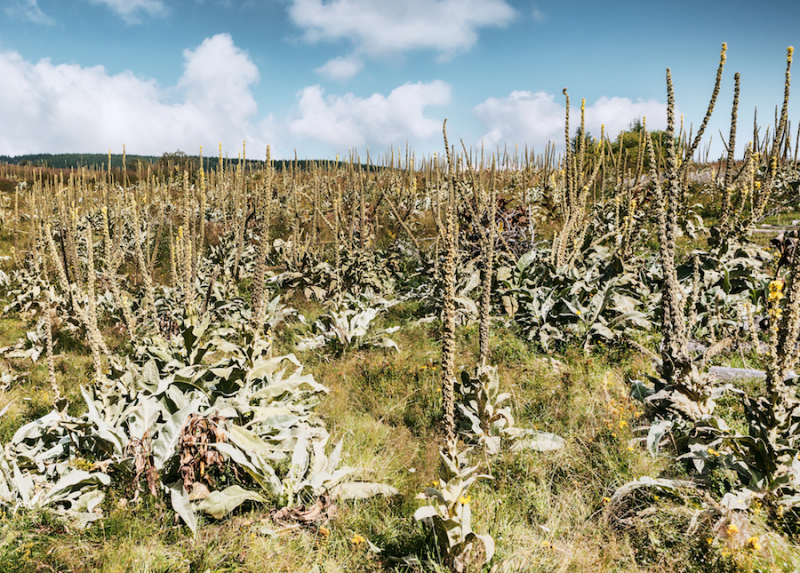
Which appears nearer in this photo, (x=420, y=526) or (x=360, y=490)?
(x=420, y=526)

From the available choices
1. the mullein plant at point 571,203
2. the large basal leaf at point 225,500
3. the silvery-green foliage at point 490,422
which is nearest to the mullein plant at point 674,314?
the silvery-green foliage at point 490,422

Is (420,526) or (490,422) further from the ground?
(490,422)

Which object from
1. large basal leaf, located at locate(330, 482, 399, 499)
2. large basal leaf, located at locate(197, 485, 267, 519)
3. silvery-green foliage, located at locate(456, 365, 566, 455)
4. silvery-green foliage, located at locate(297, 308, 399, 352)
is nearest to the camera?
large basal leaf, located at locate(197, 485, 267, 519)

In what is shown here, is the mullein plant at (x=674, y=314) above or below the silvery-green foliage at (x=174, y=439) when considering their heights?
above

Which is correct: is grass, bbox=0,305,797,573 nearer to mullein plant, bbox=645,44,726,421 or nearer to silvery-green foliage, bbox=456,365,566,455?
silvery-green foliage, bbox=456,365,566,455

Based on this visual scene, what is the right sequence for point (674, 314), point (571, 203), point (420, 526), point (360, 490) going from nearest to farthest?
point (420, 526), point (360, 490), point (674, 314), point (571, 203)

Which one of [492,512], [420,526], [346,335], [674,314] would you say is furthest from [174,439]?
[674,314]

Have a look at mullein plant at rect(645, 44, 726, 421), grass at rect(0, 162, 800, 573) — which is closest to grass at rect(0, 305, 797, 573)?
grass at rect(0, 162, 800, 573)

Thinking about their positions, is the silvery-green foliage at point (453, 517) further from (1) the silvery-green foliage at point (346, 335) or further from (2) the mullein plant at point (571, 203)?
(2) the mullein plant at point (571, 203)

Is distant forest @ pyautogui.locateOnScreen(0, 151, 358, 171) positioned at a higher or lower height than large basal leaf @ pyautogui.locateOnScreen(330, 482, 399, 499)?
higher

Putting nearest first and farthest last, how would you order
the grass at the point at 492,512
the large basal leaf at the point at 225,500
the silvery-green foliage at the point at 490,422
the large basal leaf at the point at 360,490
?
the grass at the point at 492,512 → the large basal leaf at the point at 225,500 → the large basal leaf at the point at 360,490 → the silvery-green foliage at the point at 490,422

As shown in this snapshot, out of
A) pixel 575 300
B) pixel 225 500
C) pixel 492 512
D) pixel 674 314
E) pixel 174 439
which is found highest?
pixel 674 314

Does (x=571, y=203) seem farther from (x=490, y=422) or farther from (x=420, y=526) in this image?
(x=420, y=526)

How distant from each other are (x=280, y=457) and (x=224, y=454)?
389 millimetres
